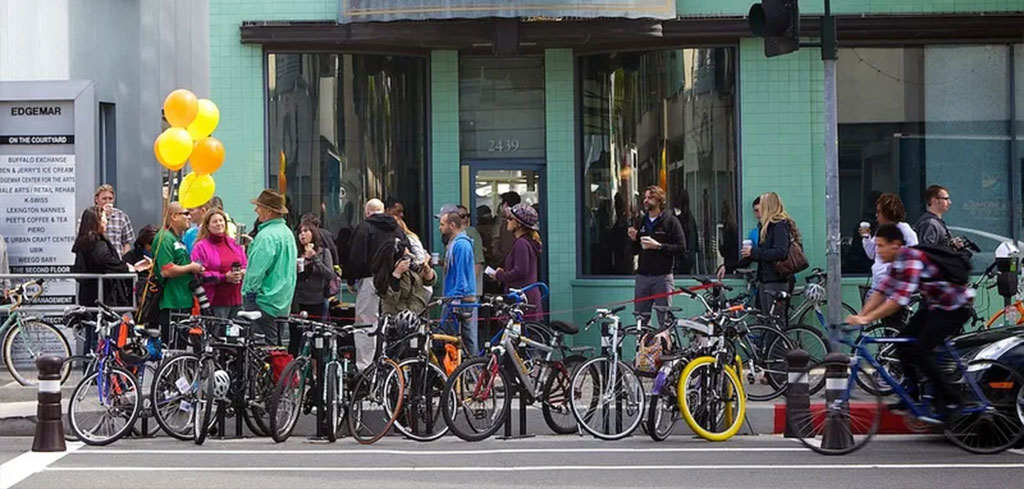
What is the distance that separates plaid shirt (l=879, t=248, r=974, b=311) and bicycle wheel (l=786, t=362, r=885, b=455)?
661 millimetres

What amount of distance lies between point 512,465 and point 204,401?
111 inches

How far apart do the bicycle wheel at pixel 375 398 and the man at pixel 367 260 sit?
228 cm

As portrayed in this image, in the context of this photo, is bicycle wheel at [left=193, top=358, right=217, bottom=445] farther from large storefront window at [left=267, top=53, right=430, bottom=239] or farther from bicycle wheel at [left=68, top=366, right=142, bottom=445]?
large storefront window at [left=267, top=53, right=430, bottom=239]

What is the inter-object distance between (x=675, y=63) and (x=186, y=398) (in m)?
7.22

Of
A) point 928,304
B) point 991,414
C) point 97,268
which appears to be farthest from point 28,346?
point 991,414

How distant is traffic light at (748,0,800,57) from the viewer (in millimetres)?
12430

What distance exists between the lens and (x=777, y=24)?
40.9 ft

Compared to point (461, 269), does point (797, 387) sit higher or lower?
lower

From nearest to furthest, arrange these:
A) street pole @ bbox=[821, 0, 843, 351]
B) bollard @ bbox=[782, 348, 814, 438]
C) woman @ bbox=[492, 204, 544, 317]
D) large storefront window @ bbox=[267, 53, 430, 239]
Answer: bollard @ bbox=[782, 348, 814, 438] → street pole @ bbox=[821, 0, 843, 351] → woman @ bbox=[492, 204, 544, 317] → large storefront window @ bbox=[267, 53, 430, 239]

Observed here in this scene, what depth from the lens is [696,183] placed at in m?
17.0

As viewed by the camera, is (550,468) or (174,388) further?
(174,388)

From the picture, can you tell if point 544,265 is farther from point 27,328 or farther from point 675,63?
point 27,328


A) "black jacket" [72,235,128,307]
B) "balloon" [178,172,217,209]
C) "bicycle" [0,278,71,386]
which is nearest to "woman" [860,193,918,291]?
"balloon" [178,172,217,209]

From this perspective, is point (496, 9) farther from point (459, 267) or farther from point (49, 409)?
point (49, 409)
